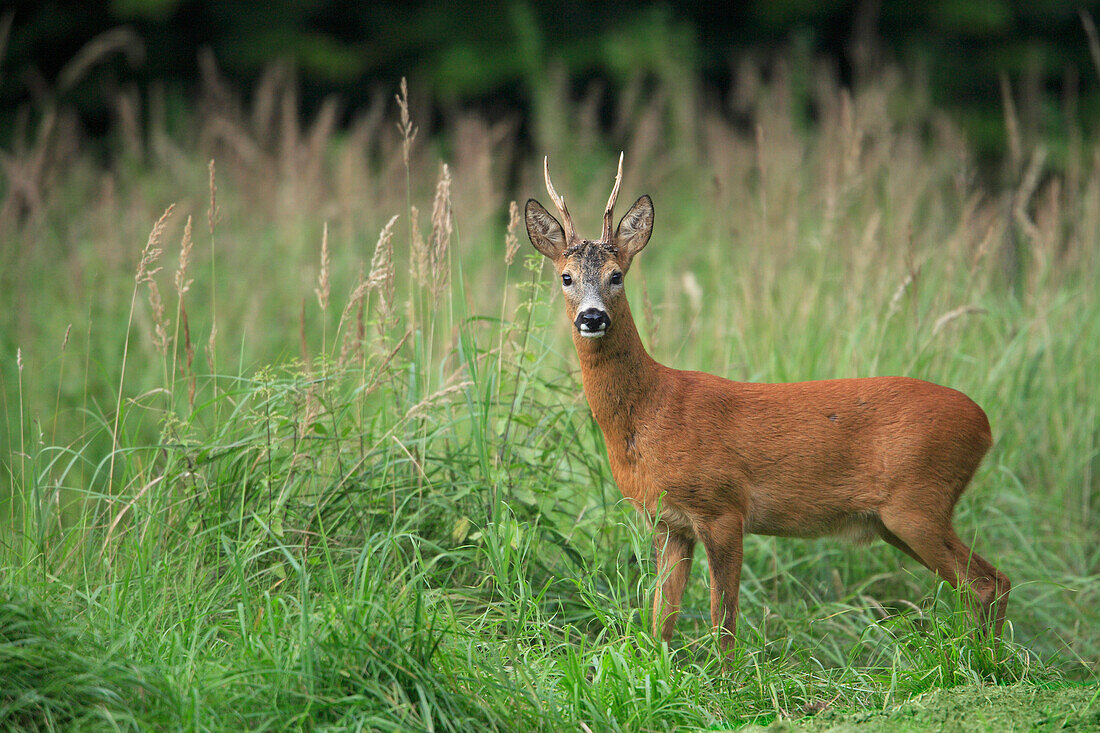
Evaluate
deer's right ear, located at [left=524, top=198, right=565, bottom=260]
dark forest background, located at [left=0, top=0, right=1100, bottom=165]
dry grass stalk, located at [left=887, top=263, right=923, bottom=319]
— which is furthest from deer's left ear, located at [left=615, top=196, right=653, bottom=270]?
dark forest background, located at [left=0, top=0, right=1100, bottom=165]

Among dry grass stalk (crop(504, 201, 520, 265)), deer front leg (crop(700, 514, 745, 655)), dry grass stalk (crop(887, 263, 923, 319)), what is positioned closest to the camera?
deer front leg (crop(700, 514, 745, 655))

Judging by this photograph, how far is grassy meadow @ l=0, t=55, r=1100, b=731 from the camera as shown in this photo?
8.66 feet

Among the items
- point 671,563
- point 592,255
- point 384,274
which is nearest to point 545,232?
point 592,255

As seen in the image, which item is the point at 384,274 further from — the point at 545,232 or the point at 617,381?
the point at 617,381

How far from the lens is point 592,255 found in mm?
3439

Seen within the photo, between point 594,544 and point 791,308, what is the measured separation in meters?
2.04

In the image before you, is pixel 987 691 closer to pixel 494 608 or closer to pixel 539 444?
pixel 494 608

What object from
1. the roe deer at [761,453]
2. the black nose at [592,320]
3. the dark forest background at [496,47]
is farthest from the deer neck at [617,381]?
the dark forest background at [496,47]

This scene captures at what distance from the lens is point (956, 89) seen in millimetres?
11211

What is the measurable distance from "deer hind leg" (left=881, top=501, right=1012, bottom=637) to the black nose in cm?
115

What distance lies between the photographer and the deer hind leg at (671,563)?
3453mm

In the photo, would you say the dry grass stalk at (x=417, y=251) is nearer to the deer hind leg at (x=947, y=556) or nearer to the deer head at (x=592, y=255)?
the deer head at (x=592, y=255)

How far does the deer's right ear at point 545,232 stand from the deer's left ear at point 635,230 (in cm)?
20

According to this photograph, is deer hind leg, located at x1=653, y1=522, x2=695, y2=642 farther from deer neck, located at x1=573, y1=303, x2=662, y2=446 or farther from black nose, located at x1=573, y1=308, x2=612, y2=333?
black nose, located at x1=573, y1=308, x2=612, y2=333
